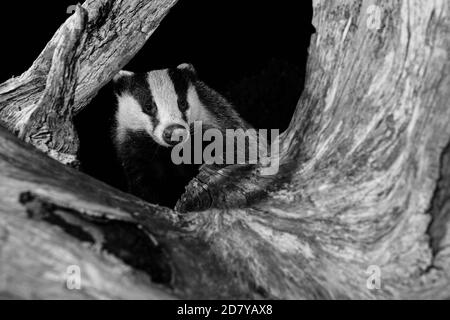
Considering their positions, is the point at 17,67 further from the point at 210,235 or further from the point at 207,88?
the point at 210,235

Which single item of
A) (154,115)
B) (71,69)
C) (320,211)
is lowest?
(320,211)

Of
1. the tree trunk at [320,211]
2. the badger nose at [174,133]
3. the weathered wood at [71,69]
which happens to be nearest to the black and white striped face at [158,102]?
the badger nose at [174,133]

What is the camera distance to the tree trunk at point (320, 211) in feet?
6.54

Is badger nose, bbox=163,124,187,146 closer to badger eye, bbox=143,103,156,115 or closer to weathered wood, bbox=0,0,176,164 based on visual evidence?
badger eye, bbox=143,103,156,115

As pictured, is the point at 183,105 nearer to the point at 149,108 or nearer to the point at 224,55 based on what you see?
the point at 149,108

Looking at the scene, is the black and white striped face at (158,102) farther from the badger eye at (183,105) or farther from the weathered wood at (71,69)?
the weathered wood at (71,69)

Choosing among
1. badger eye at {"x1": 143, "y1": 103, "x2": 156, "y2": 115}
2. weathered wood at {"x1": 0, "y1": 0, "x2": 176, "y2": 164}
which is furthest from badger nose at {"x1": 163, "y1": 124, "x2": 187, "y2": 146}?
weathered wood at {"x1": 0, "y1": 0, "x2": 176, "y2": 164}

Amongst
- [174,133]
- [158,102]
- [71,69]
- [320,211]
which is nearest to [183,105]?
[158,102]

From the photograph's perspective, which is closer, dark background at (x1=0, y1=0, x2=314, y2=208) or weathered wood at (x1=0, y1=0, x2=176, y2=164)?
weathered wood at (x1=0, y1=0, x2=176, y2=164)

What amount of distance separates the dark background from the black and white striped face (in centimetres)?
65

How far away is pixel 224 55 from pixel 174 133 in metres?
2.78

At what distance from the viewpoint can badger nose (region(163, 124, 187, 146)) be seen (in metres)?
3.59

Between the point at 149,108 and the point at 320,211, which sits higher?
the point at 149,108

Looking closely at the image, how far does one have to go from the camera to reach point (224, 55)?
620 cm
